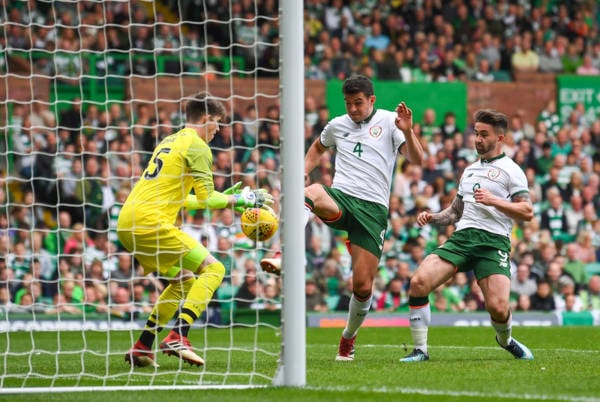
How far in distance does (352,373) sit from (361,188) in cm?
201

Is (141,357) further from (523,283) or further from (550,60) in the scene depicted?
(550,60)

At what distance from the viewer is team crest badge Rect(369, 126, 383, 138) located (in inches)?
382

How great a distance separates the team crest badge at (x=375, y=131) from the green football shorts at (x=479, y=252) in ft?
3.71

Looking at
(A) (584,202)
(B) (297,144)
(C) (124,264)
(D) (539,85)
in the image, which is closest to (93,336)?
(C) (124,264)

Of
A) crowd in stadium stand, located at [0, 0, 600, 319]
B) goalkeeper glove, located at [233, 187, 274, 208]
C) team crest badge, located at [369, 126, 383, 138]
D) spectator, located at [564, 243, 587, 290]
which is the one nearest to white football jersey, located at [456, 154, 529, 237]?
team crest badge, located at [369, 126, 383, 138]

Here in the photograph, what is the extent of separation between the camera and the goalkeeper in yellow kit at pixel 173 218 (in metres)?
8.72

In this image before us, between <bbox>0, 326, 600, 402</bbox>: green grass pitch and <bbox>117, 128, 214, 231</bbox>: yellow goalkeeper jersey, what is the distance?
114cm

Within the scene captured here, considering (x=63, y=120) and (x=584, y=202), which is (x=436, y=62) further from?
(x=63, y=120)

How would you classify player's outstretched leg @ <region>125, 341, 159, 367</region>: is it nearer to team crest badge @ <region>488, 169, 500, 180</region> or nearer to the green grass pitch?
the green grass pitch

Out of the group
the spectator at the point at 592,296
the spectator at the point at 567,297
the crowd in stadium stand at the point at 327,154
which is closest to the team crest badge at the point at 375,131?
the crowd in stadium stand at the point at 327,154

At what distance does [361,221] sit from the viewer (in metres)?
9.47

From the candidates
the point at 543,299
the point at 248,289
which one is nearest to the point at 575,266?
the point at 543,299

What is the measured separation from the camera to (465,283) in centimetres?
1847

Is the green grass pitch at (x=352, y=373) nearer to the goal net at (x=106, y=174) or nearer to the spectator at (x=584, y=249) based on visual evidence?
the goal net at (x=106, y=174)
